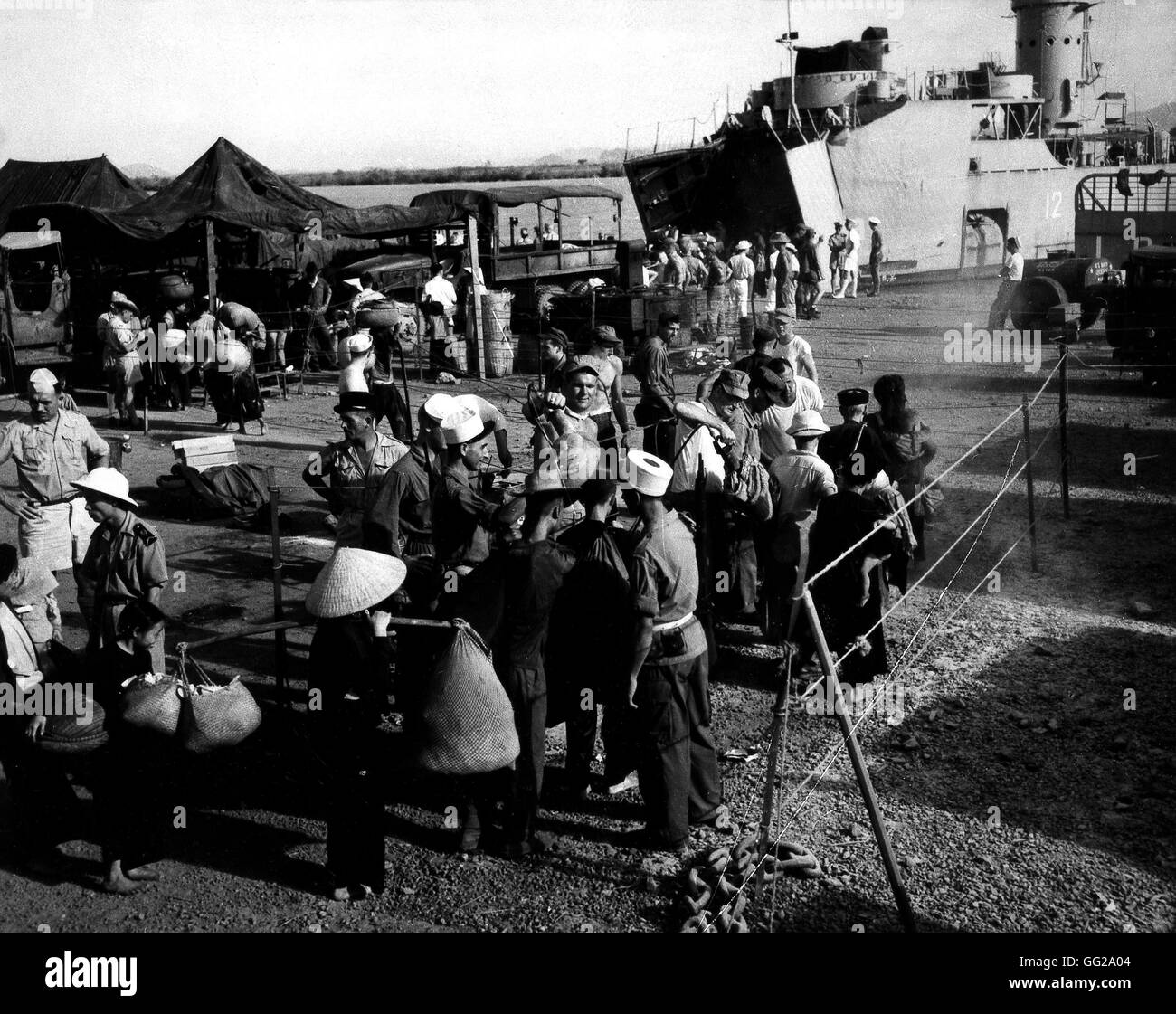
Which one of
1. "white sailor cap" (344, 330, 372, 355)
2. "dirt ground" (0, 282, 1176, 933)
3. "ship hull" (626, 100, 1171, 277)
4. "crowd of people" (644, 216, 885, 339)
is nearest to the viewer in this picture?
"dirt ground" (0, 282, 1176, 933)

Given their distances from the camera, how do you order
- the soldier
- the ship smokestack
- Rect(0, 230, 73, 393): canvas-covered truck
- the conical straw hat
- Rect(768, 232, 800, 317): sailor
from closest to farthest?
the conical straw hat
the soldier
Rect(0, 230, 73, 393): canvas-covered truck
Rect(768, 232, 800, 317): sailor
the ship smokestack

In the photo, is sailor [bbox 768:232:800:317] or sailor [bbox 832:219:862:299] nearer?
sailor [bbox 768:232:800:317]

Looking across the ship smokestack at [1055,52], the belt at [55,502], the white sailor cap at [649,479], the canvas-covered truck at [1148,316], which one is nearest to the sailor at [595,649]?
the white sailor cap at [649,479]

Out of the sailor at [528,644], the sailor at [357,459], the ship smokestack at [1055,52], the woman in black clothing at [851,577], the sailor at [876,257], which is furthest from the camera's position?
the ship smokestack at [1055,52]

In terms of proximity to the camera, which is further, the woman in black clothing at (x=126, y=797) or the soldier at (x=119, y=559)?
the soldier at (x=119, y=559)

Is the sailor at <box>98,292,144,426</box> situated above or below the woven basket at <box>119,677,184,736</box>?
above

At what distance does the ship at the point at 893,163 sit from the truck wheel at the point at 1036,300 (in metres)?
9.41

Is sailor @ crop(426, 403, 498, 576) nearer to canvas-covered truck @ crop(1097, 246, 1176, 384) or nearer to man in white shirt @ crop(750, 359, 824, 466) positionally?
man in white shirt @ crop(750, 359, 824, 466)

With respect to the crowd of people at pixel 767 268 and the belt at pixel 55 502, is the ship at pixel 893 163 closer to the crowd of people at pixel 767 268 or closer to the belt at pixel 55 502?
the crowd of people at pixel 767 268

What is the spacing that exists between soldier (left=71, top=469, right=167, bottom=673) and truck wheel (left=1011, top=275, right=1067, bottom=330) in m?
16.6

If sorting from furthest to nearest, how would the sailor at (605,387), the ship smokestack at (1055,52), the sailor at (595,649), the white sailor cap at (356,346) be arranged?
1. the ship smokestack at (1055,52)
2. the white sailor cap at (356,346)
3. the sailor at (605,387)
4. the sailor at (595,649)

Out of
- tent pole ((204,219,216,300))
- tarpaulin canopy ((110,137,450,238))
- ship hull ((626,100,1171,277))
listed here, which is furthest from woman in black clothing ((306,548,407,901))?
ship hull ((626,100,1171,277))

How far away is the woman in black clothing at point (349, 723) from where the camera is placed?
5309mm

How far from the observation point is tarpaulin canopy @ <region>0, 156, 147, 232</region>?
80.0ft
